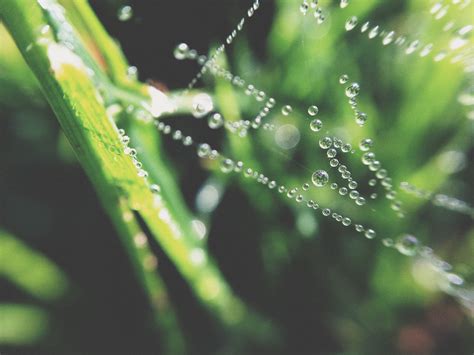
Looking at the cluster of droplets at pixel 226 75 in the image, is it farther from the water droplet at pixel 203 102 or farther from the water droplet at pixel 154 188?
the water droplet at pixel 154 188

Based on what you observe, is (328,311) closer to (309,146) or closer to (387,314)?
(387,314)

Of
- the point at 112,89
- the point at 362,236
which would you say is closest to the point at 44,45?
the point at 112,89

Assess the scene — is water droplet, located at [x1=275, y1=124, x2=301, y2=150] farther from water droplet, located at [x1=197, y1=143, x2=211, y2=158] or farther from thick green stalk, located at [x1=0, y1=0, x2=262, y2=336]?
thick green stalk, located at [x1=0, y1=0, x2=262, y2=336]

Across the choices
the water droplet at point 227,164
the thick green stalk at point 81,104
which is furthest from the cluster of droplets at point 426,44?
the thick green stalk at point 81,104

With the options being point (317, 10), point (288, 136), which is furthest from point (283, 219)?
point (317, 10)

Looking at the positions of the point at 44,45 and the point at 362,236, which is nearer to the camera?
the point at 44,45

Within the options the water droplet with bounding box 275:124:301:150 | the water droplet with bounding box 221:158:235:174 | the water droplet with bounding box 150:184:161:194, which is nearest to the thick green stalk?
the water droplet with bounding box 150:184:161:194
